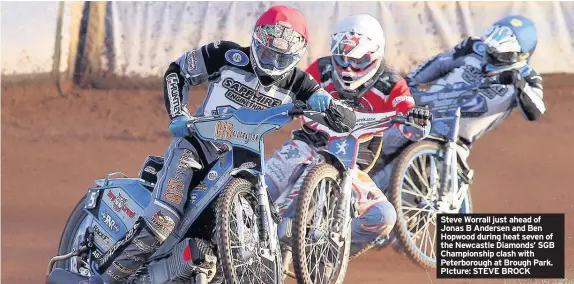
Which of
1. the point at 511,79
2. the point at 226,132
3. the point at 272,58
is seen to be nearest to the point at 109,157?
the point at 511,79

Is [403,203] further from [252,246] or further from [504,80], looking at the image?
[252,246]

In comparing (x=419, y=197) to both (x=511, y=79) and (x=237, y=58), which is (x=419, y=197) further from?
(x=237, y=58)

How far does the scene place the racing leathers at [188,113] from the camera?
7.36 m

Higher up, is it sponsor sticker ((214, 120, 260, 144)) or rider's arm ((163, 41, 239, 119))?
rider's arm ((163, 41, 239, 119))

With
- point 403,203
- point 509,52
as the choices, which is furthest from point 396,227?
point 509,52

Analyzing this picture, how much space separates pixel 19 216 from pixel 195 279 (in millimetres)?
4512

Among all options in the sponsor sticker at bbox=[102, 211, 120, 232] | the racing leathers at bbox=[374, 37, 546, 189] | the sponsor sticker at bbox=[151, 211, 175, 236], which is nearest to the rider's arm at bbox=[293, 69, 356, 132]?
the sponsor sticker at bbox=[151, 211, 175, 236]

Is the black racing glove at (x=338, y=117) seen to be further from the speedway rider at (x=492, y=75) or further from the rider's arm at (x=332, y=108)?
the speedway rider at (x=492, y=75)

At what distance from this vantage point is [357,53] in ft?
29.6

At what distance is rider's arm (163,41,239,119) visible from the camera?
771 centimetres

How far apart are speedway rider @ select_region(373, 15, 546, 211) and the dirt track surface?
0.97m

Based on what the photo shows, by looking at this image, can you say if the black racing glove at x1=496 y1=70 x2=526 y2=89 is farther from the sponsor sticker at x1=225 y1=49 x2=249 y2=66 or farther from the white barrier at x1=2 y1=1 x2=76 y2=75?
the white barrier at x1=2 y1=1 x2=76 y2=75

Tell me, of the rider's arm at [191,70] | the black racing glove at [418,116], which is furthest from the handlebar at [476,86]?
the rider's arm at [191,70]

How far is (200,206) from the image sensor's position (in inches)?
292
